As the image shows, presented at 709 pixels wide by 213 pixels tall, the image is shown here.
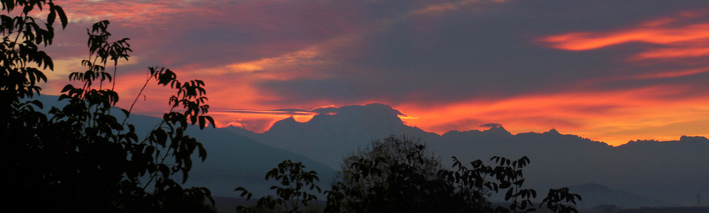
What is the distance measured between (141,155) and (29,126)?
135 cm

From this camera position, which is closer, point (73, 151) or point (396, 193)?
point (73, 151)

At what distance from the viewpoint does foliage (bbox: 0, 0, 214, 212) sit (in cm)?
720

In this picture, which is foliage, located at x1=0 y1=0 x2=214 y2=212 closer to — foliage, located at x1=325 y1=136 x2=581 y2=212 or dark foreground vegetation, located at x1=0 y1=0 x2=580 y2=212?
dark foreground vegetation, located at x1=0 y1=0 x2=580 y2=212

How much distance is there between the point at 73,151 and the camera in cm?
746

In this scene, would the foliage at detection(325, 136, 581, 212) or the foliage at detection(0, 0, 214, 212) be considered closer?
the foliage at detection(0, 0, 214, 212)

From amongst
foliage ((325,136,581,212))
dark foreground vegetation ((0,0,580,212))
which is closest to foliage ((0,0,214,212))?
dark foreground vegetation ((0,0,580,212))

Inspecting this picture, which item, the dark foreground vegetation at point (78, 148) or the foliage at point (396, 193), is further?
the foliage at point (396, 193)

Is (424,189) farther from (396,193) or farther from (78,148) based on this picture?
→ (78,148)

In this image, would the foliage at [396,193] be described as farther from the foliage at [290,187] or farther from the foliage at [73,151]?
the foliage at [73,151]

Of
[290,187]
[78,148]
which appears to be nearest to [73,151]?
[78,148]

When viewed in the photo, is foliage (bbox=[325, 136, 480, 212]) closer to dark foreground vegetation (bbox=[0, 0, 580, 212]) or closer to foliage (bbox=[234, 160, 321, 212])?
foliage (bbox=[234, 160, 321, 212])

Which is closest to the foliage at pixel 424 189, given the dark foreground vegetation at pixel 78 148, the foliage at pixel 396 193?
the foliage at pixel 396 193

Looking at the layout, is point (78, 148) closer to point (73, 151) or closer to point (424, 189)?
point (73, 151)

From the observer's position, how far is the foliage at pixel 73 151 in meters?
7.20
